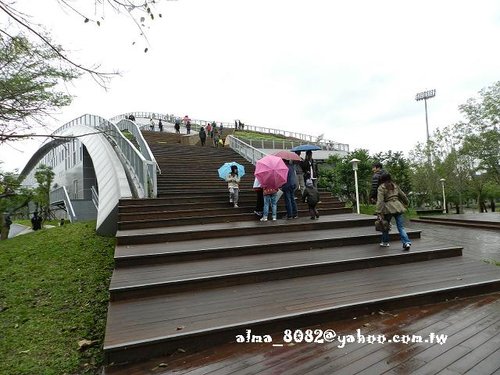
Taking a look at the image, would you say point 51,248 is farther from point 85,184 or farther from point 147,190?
point 85,184

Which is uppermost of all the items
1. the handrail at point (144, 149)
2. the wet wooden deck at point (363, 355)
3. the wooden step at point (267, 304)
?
the handrail at point (144, 149)

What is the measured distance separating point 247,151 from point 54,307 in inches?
507

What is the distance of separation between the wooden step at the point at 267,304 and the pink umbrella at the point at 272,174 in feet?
9.57

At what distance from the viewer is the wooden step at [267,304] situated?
2.84 metres

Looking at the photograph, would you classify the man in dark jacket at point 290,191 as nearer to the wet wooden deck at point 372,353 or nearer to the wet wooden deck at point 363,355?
the wet wooden deck at point 372,353

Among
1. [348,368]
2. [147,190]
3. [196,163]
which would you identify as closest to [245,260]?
[348,368]

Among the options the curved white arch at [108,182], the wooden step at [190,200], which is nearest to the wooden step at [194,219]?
the wooden step at [190,200]

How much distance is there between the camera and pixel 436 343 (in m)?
2.94

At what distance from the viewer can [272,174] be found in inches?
279

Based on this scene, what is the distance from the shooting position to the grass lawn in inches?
115

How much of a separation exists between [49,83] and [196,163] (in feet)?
30.1

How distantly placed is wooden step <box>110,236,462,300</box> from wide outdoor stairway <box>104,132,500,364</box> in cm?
1

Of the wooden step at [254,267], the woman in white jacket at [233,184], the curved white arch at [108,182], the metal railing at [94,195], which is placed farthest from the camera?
the metal railing at [94,195]

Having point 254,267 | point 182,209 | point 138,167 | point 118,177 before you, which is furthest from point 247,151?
point 254,267
